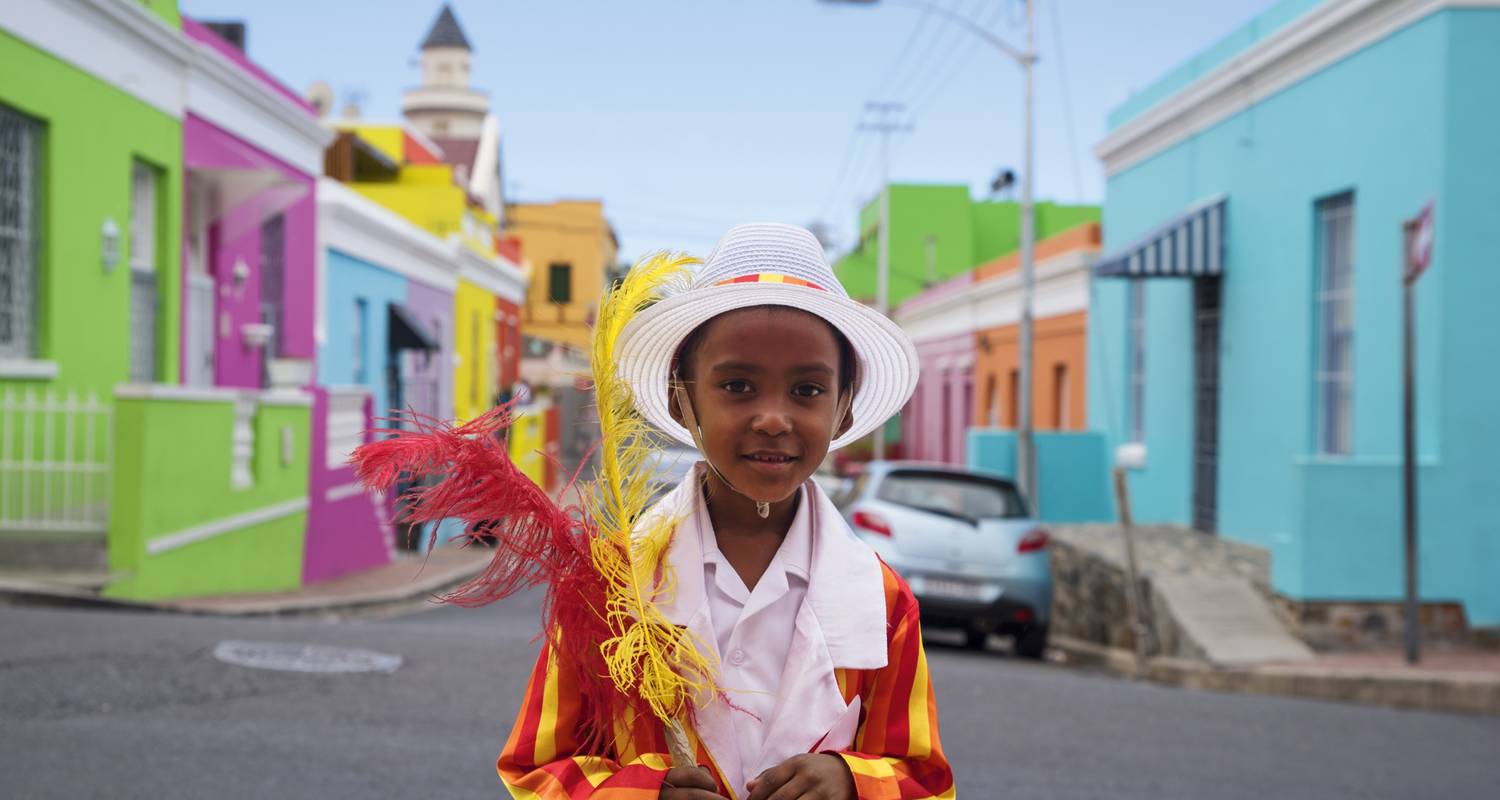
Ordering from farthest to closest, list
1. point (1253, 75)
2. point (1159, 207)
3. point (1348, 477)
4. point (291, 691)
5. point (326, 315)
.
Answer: point (326, 315)
point (1159, 207)
point (1253, 75)
point (1348, 477)
point (291, 691)

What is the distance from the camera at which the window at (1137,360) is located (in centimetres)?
1747

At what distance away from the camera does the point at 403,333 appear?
21828 mm

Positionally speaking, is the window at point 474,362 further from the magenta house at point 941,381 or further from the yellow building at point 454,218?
the magenta house at point 941,381

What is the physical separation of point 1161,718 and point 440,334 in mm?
20146

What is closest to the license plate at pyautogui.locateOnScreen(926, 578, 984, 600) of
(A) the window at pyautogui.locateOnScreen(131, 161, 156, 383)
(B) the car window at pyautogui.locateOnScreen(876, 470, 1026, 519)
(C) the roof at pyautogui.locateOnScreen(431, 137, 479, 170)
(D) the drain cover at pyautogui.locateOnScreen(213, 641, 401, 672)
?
(B) the car window at pyautogui.locateOnScreen(876, 470, 1026, 519)

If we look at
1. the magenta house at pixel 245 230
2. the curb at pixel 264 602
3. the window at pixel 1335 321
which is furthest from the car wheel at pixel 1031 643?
the magenta house at pixel 245 230

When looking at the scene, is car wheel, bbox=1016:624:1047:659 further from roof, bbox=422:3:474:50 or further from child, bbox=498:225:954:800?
roof, bbox=422:3:474:50

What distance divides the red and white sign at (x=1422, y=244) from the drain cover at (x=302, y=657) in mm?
6568

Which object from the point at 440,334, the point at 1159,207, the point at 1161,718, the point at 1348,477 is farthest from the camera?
the point at 440,334

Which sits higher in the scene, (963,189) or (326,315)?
(963,189)

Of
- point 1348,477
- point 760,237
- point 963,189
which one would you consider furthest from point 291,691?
point 963,189

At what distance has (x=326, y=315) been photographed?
60.5 feet

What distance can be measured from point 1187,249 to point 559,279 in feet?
132

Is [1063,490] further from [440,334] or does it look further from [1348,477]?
[440,334]
